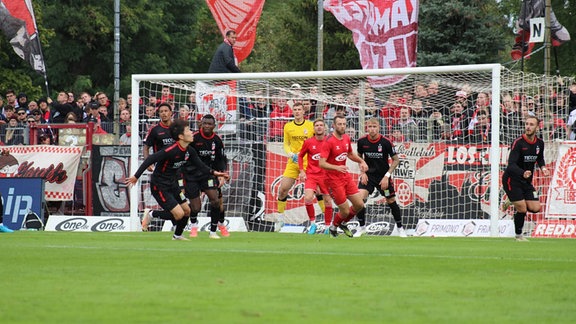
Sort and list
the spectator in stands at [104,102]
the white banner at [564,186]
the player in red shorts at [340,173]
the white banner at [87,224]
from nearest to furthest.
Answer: the player in red shorts at [340,173] < the white banner at [564,186] < the white banner at [87,224] < the spectator in stands at [104,102]

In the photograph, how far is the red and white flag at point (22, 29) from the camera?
28188mm

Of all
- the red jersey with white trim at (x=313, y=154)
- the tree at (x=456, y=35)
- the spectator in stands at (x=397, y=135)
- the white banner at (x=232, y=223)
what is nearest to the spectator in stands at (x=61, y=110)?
the white banner at (x=232, y=223)

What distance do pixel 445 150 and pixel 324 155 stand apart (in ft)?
14.9

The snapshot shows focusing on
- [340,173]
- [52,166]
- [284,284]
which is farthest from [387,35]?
[284,284]

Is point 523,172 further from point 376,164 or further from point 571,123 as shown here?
point 571,123

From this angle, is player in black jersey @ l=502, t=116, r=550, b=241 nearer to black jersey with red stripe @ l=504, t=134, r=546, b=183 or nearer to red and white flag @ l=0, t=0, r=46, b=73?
black jersey with red stripe @ l=504, t=134, r=546, b=183

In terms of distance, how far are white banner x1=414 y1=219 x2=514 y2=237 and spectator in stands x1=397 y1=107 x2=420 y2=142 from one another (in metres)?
1.99

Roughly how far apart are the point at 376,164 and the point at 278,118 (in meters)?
4.14

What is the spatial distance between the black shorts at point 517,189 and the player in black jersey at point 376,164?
8.35 feet

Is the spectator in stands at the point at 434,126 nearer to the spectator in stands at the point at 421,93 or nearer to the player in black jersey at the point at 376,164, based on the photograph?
the spectator in stands at the point at 421,93

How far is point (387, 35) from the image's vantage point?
76.9 feet

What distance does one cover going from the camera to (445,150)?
23078 millimetres

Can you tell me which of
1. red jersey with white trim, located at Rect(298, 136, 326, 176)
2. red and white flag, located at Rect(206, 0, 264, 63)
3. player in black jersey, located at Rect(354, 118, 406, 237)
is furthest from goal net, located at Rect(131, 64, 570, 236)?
red jersey with white trim, located at Rect(298, 136, 326, 176)

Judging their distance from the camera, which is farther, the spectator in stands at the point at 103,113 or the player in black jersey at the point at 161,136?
the spectator in stands at the point at 103,113
